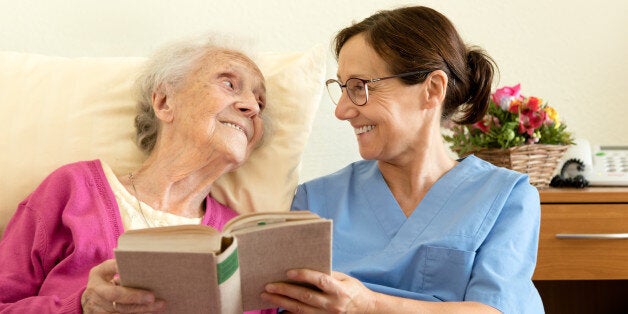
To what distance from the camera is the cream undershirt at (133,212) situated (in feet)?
4.89

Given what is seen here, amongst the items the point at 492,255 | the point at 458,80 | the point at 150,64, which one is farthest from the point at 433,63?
the point at 150,64

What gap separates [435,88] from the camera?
1518 millimetres

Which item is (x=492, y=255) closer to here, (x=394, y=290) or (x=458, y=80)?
(x=394, y=290)

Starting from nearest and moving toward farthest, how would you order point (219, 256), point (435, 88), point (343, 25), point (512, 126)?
point (219, 256)
point (435, 88)
point (512, 126)
point (343, 25)

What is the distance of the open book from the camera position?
1.00 m

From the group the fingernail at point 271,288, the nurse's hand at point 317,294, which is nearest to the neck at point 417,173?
the nurse's hand at point 317,294

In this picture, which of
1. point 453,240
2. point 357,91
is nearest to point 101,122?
point 357,91

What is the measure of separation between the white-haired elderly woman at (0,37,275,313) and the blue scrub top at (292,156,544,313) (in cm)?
30

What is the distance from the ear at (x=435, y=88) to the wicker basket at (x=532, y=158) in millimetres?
348

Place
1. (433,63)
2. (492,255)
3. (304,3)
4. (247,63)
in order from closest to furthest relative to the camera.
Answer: (492,255), (433,63), (247,63), (304,3)

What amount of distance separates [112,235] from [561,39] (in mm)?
1486

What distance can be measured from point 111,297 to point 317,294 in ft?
1.04

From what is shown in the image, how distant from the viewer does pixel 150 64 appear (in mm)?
1657

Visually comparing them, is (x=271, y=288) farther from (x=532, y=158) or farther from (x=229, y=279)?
(x=532, y=158)
